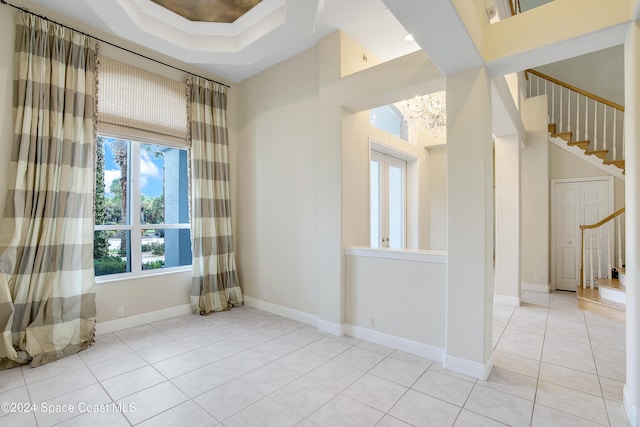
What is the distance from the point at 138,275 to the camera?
389 cm

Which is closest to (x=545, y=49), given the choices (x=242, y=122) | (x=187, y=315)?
(x=242, y=122)

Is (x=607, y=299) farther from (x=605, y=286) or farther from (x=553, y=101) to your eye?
Result: (x=553, y=101)

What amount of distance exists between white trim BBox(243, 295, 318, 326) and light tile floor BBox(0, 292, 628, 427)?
0.29 metres

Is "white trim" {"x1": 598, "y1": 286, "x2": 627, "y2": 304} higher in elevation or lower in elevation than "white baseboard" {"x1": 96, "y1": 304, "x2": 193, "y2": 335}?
higher

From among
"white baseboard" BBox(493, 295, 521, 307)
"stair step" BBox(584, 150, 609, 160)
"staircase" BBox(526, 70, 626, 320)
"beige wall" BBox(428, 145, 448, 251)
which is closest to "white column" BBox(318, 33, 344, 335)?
"white baseboard" BBox(493, 295, 521, 307)

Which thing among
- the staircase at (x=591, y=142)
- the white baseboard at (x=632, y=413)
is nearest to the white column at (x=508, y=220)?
the staircase at (x=591, y=142)

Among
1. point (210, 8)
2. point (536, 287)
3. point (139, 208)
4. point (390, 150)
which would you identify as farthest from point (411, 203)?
point (139, 208)

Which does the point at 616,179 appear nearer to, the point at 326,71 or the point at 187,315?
the point at 326,71

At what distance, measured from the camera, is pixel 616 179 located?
525cm

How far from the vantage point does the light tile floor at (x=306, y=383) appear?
6.71 ft

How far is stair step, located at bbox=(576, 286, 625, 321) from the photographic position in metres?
3.97

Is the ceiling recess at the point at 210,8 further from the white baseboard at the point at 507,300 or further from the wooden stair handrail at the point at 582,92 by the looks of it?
the wooden stair handrail at the point at 582,92

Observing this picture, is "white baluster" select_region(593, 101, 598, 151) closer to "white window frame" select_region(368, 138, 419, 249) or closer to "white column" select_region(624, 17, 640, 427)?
"white window frame" select_region(368, 138, 419, 249)

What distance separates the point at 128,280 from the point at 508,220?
5.67 m
